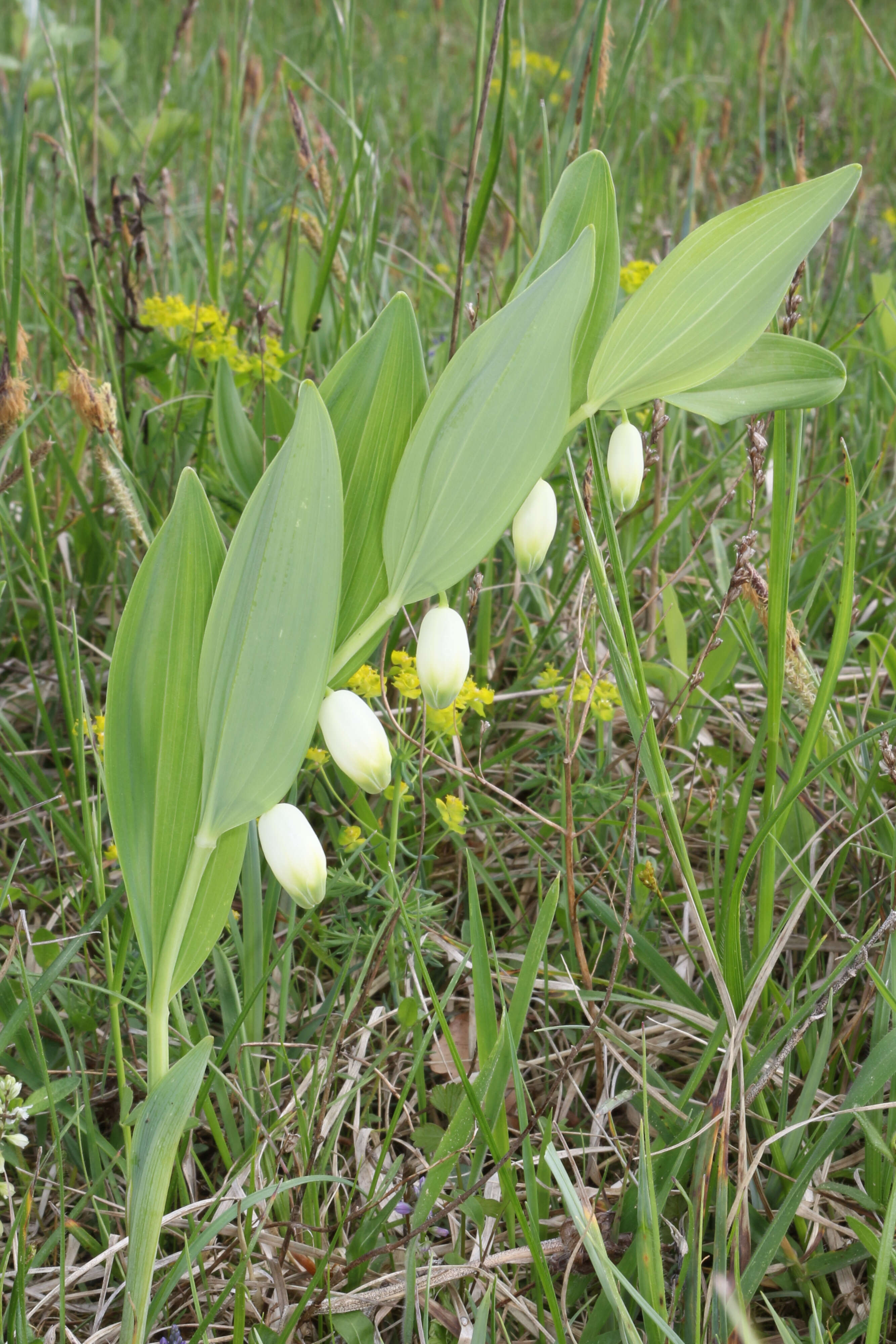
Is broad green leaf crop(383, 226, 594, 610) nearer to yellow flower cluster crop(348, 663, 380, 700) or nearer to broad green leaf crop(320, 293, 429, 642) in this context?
broad green leaf crop(320, 293, 429, 642)

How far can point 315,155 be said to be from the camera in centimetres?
181

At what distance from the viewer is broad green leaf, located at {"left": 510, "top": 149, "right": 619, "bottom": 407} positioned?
67cm

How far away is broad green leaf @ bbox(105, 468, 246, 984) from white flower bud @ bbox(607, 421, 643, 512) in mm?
280

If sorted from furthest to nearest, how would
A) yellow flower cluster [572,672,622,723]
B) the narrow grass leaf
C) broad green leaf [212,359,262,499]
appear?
broad green leaf [212,359,262,499] < yellow flower cluster [572,672,622,723] < the narrow grass leaf

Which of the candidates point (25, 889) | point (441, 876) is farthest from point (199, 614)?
point (441, 876)

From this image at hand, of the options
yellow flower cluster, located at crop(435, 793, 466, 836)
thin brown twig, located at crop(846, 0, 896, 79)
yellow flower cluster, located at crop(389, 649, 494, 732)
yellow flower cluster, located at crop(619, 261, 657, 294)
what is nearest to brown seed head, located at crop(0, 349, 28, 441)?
yellow flower cluster, located at crop(389, 649, 494, 732)

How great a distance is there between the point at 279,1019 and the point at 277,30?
16.0 ft

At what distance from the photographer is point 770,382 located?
696 millimetres

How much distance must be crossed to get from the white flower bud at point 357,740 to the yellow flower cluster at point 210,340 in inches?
40.4

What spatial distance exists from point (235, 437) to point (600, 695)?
1.96 ft

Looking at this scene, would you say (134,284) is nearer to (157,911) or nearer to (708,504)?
(708,504)

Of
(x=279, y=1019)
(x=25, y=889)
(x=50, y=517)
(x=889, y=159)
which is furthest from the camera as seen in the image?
(x=889, y=159)

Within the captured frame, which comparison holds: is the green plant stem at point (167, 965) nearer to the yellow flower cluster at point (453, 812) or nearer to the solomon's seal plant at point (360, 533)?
the solomon's seal plant at point (360, 533)

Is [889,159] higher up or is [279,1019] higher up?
[889,159]
